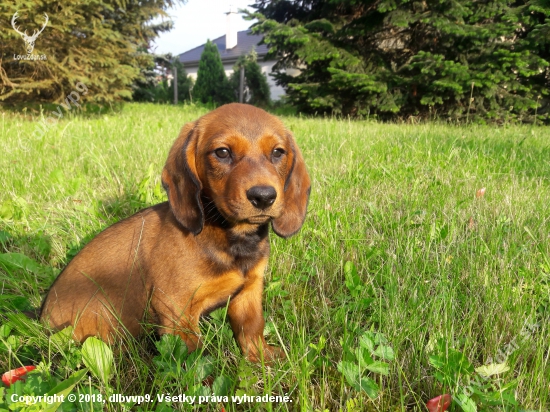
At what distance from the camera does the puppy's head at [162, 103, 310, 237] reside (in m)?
1.68

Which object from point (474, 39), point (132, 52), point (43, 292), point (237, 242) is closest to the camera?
point (237, 242)

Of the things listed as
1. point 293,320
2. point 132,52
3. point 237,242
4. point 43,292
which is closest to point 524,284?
point 293,320

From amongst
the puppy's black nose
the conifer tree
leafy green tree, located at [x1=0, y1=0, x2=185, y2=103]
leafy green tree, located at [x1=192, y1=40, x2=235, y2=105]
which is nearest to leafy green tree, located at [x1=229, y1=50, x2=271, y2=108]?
leafy green tree, located at [x1=192, y1=40, x2=235, y2=105]

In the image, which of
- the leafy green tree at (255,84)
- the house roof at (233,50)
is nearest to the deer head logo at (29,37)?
the leafy green tree at (255,84)

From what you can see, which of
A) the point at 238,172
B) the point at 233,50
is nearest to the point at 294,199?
the point at 238,172

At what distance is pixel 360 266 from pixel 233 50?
111 ft

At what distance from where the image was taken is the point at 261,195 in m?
1.62

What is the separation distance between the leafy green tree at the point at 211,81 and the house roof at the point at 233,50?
4980 mm

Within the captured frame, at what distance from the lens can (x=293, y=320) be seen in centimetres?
192

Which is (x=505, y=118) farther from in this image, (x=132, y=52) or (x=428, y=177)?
(x=132, y=52)

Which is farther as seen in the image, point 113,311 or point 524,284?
point 524,284

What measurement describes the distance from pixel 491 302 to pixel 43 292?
251 centimetres

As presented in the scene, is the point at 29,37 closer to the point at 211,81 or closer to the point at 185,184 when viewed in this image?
the point at 185,184

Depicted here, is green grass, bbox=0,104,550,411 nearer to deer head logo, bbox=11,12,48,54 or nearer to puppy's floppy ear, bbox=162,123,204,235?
puppy's floppy ear, bbox=162,123,204,235
